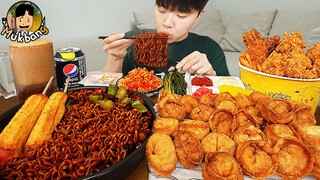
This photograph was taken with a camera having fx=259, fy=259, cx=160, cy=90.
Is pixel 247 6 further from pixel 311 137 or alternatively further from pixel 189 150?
pixel 189 150

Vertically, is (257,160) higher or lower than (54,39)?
higher

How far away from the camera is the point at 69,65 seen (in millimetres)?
1067

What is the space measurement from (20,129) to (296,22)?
3.13 metres

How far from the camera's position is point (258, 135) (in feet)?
2.07

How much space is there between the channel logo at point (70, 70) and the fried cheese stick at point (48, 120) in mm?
264

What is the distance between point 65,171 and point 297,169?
1.65ft

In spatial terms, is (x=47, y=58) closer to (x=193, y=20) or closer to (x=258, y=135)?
(x=258, y=135)

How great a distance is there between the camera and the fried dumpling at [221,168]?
539mm

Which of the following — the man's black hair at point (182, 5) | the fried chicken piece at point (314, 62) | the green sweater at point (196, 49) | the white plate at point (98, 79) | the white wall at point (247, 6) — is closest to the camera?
the fried chicken piece at point (314, 62)

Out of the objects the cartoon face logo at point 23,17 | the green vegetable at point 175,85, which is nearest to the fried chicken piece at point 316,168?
the green vegetable at point 175,85

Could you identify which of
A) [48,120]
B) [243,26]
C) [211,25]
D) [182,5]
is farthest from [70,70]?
[243,26]

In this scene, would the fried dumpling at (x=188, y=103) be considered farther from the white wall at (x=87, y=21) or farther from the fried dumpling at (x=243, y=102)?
the white wall at (x=87, y=21)

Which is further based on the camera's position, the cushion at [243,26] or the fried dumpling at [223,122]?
the cushion at [243,26]

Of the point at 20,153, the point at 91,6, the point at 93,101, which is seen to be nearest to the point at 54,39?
the point at 91,6
